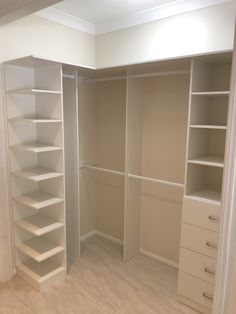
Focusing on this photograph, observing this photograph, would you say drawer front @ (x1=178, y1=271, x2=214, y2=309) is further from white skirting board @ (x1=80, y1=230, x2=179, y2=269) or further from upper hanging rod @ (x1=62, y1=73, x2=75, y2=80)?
upper hanging rod @ (x1=62, y1=73, x2=75, y2=80)

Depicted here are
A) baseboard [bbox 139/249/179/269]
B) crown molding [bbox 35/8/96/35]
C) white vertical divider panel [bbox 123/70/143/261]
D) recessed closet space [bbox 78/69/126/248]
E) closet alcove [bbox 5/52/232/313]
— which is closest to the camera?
closet alcove [bbox 5/52/232/313]

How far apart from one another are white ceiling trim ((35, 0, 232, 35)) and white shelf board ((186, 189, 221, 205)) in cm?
160

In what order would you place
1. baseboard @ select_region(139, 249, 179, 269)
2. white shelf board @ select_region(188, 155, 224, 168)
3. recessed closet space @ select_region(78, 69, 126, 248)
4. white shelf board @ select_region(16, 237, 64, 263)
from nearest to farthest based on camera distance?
white shelf board @ select_region(188, 155, 224, 168), white shelf board @ select_region(16, 237, 64, 263), baseboard @ select_region(139, 249, 179, 269), recessed closet space @ select_region(78, 69, 126, 248)

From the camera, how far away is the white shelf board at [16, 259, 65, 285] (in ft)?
7.96

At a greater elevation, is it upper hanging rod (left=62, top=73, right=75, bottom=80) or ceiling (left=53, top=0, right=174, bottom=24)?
ceiling (left=53, top=0, right=174, bottom=24)

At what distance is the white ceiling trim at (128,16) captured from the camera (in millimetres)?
2243

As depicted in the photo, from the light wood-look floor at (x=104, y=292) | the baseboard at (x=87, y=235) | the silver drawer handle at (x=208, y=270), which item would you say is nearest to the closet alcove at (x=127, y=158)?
the silver drawer handle at (x=208, y=270)

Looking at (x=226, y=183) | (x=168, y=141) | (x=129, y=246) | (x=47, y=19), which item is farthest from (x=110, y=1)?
(x=129, y=246)

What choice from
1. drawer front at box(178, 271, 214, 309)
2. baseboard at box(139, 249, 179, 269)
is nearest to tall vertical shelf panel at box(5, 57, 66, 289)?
baseboard at box(139, 249, 179, 269)

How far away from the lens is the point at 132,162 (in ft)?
9.20

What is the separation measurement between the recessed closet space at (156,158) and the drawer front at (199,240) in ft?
1.65

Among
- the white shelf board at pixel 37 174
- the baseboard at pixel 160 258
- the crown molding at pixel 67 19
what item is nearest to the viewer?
the white shelf board at pixel 37 174

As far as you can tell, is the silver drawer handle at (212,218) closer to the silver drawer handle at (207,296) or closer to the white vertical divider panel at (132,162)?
the silver drawer handle at (207,296)

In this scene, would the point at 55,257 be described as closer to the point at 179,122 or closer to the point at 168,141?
the point at 168,141
